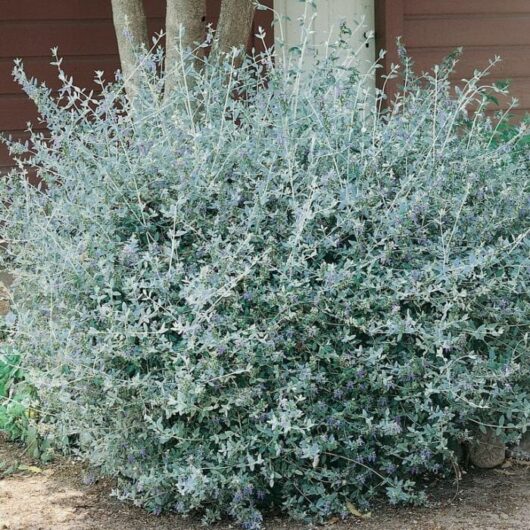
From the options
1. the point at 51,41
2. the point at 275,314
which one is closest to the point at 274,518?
the point at 275,314

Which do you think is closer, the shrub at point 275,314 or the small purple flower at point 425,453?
the shrub at point 275,314

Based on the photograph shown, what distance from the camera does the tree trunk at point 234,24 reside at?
5012 millimetres

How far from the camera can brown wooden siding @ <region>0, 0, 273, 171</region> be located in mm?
8078

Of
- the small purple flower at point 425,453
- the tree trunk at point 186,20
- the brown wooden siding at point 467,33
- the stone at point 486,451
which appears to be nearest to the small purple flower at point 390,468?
the small purple flower at point 425,453

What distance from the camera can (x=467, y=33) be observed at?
9328 mm

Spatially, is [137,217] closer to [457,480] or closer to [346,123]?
[346,123]

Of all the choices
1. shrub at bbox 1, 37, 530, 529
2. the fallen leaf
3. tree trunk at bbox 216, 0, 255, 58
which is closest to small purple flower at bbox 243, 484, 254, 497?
shrub at bbox 1, 37, 530, 529

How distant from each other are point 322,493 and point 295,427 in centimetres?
43

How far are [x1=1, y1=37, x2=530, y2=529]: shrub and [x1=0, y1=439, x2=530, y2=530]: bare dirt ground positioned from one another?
81mm

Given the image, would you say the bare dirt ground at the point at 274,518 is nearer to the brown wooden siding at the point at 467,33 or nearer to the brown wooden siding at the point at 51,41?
the brown wooden siding at the point at 51,41

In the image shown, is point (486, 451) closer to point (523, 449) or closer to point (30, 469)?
point (523, 449)

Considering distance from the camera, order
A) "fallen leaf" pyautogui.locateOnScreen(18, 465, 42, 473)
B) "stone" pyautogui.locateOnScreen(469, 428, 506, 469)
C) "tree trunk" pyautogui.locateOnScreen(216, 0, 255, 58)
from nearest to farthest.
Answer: "stone" pyautogui.locateOnScreen(469, 428, 506, 469), "fallen leaf" pyautogui.locateOnScreen(18, 465, 42, 473), "tree trunk" pyautogui.locateOnScreen(216, 0, 255, 58)

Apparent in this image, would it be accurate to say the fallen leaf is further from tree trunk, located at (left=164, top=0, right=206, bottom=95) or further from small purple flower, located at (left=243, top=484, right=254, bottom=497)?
tree trunk, located at (left=164, top=0, right=206, bottom=95)

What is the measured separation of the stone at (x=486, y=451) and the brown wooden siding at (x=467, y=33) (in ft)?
18.2
